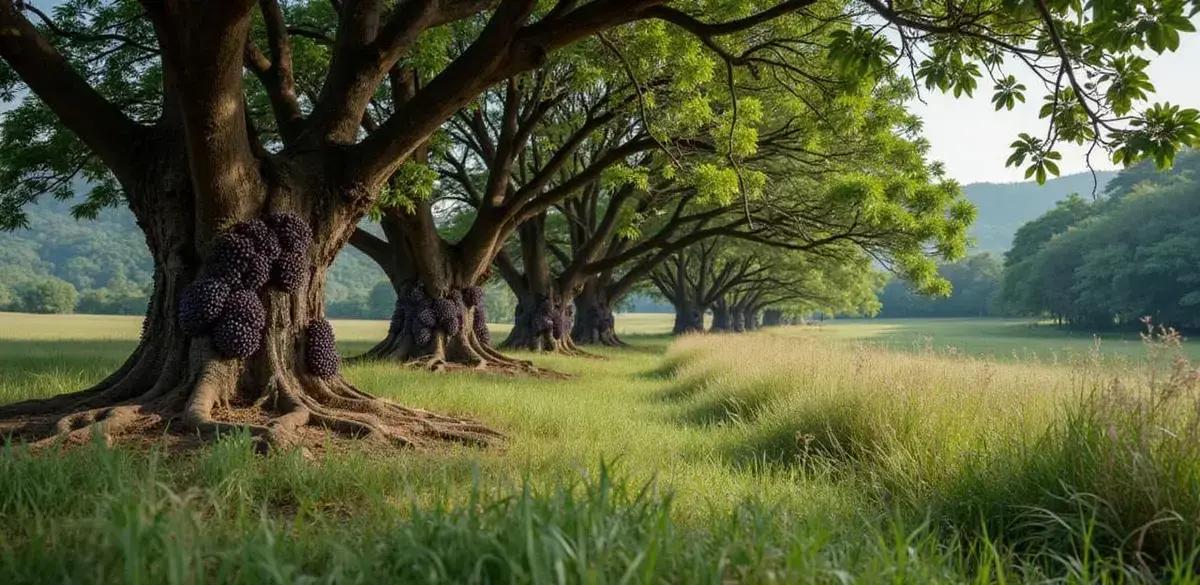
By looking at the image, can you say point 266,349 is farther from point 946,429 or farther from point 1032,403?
point 1032,403

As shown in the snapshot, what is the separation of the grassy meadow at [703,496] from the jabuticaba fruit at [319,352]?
56.6 inches

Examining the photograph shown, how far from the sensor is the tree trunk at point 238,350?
17.1 ft

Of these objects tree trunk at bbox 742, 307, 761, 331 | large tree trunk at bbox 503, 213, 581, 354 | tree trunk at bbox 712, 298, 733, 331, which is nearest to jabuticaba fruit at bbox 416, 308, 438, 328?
large tree trunk at bbox 503, 213, 581, 354

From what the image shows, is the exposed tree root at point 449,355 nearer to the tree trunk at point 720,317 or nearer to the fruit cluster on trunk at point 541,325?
the fruit cluster on trunk at point 541,325

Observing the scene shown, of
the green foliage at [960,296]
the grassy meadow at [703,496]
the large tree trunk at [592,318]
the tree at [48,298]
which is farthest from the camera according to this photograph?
the green foliage at [960,296]

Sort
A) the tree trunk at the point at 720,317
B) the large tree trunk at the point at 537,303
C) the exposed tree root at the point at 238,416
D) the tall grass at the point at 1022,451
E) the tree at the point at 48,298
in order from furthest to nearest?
1. the tree at the point at 48,298
2. the tree trunk at the point at 720,317
3. the large tree trunk at the point at 537,303
4. the exposed tree root at the point at 238,416
5. the tall grass at the point at 1022,451

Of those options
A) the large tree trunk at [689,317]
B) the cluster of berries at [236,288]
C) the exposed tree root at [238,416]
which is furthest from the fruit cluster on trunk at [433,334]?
the large tree trunk at [689,317]

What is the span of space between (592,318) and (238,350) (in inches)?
891

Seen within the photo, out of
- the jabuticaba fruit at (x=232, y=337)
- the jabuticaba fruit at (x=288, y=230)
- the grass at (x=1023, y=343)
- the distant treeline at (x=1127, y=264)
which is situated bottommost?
the grass at (x=1023, y=343)

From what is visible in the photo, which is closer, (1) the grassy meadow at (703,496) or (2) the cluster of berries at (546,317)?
(1) the grassy meadow at (703,496)

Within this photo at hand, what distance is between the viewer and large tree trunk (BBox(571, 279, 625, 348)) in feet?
90.5

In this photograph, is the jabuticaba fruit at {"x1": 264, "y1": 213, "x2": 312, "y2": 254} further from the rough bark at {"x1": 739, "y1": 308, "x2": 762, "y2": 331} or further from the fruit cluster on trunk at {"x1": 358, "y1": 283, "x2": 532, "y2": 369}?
the rough bark at {"x1": 739, "y1": 308, "x2": 762, "y2": 331}

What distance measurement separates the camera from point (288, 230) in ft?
19.1

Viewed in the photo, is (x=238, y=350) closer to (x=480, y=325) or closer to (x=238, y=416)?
(x=238, y=416)
